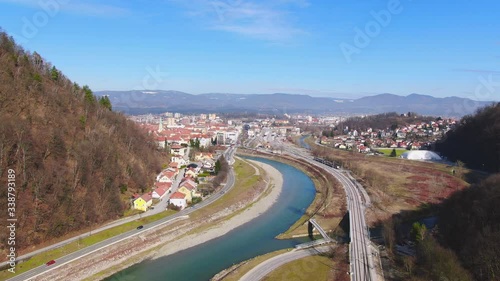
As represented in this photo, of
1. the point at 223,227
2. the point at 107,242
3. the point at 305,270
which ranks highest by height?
Answer: the point at 107,242

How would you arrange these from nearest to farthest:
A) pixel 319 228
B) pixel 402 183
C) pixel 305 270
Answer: pixel 305 270
pixel 319 228
pixel 402 183

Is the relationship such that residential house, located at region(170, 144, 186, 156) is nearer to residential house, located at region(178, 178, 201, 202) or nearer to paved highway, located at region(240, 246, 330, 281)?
residential house, located at region(178, 178, 201, 202)

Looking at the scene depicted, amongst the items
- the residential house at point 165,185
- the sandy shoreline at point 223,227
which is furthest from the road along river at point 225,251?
the residential house at point 165,185

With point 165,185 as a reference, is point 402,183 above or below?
below

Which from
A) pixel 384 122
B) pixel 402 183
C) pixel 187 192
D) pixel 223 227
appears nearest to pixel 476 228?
pixel 223 227

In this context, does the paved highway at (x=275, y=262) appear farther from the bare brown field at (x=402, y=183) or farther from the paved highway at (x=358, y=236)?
the bare brown field at (x=402, y=183)

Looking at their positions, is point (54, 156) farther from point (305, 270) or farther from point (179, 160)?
point (179, 160)

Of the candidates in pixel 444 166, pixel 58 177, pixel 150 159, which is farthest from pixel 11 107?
pixel 444 166

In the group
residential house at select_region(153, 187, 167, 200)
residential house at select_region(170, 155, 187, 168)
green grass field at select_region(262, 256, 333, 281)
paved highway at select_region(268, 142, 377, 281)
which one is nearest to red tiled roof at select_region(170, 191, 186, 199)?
residential house at select_region(153, 187, 167, 200)

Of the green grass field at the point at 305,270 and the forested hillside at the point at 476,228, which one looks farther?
the green grass field at the point at 305,270
